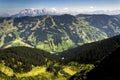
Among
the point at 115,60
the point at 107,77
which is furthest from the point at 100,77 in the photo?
the point at 115,60

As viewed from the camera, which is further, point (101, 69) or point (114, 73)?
point (101, 69)

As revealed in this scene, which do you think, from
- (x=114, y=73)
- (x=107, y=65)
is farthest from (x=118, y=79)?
(x=107, y=65)

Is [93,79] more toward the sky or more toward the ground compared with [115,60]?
more toward the ground

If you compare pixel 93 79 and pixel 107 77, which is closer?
pixel 107 77

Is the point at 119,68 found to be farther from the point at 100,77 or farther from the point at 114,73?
the point at 100,77

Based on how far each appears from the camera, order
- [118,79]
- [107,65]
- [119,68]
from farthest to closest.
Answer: [107,65] < [119,68] < [118,79]

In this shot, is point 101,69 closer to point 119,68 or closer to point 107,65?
point 107,65

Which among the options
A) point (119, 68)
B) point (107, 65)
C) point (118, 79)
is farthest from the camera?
point (107, 65)
